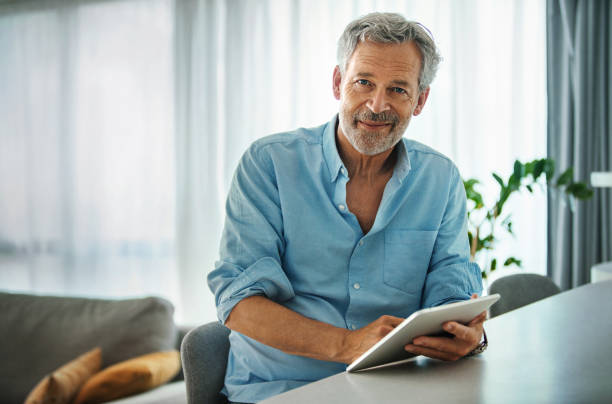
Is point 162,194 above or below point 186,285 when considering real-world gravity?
above

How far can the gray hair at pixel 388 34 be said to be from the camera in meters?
1.32

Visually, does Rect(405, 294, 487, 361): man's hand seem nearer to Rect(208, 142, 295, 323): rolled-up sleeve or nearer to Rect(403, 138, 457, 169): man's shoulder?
Rect(208, 142, 295, 323): rolled-up sleeve

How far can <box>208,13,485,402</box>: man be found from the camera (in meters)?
1.25

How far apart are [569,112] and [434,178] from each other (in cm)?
190

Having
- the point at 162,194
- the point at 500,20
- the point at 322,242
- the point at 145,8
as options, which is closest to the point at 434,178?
the point at 322,242

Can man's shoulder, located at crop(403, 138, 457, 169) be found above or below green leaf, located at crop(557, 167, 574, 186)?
above

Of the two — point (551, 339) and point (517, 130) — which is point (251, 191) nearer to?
point (551, 339)

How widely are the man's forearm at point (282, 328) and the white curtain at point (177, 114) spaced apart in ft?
7.59

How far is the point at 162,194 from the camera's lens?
407cm

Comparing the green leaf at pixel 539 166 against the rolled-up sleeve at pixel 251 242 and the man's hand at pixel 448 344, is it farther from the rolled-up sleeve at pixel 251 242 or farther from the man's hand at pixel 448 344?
the man's hand at pixel 448 344

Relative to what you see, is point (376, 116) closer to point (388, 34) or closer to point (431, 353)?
point (388, 34)

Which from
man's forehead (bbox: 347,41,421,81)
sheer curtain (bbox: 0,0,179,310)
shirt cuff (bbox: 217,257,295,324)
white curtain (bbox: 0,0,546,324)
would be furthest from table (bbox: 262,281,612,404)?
sheer curtain (bbox: 0,0,179,310)

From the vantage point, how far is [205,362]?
1206 mm

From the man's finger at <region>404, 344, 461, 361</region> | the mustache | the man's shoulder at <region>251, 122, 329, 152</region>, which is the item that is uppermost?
the mustache
